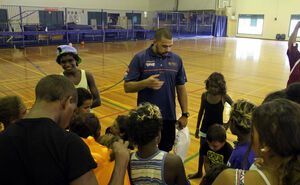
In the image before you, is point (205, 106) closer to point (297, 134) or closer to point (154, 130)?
point (154, 130)

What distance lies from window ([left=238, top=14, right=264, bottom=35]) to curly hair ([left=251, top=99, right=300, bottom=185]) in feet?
98.6

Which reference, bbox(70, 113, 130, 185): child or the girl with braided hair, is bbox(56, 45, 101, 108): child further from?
the girl with braided hair

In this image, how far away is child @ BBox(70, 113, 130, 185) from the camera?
1662mm

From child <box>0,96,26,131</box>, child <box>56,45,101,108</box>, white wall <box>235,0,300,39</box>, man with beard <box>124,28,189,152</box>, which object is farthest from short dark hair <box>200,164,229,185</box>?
white wall <box>235,0,300,39</box>

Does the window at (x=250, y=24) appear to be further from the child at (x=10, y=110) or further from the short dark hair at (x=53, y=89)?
the short dark hair at (x=53, y=89)

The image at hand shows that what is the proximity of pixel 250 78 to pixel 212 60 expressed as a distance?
3.74 meters

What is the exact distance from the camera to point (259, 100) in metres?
6.50

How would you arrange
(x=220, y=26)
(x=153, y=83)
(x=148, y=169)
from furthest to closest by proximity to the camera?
1. (x=220, y=26)
2. (x=153, y=83)
3. (x=148, y=169)

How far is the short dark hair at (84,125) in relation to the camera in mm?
2232

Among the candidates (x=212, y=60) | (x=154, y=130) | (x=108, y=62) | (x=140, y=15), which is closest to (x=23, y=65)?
(x=108, y=62)

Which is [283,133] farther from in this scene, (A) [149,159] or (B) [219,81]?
(B) [219,81]

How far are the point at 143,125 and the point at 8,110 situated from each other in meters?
1.16

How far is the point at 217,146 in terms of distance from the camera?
107 inches

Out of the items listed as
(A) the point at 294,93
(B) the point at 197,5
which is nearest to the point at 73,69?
(A) the point at 294,93
